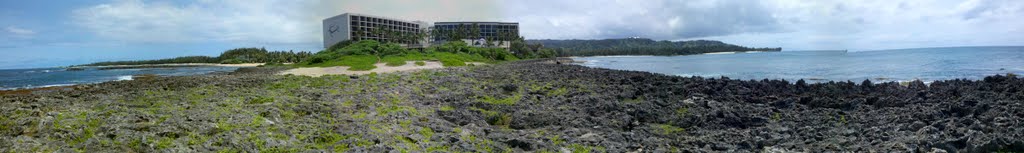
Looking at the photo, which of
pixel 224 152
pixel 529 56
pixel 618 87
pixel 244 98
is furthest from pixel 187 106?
pixel 529 56

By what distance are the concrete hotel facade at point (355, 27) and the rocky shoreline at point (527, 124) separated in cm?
8159

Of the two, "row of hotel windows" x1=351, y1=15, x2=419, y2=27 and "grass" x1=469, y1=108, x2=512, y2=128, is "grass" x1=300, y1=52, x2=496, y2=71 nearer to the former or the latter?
"grass" x1=469, y1=108, x2=512, y2=128

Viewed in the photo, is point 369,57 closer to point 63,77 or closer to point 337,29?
point 63,77

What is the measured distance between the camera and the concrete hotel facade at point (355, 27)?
3762 inches

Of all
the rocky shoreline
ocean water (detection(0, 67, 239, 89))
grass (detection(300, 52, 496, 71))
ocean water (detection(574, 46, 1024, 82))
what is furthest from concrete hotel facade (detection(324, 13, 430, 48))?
the rocky shoreline

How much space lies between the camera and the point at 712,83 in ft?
66.5

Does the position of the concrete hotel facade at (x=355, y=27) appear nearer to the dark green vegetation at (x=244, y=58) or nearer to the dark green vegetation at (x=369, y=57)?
the dark green vegetation at (x=244, y=58)

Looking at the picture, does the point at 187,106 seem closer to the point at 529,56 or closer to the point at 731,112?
the point at 731,112

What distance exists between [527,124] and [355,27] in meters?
91.9

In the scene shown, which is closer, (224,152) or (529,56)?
(224,152)

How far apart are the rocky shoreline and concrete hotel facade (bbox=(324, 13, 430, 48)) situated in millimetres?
81589

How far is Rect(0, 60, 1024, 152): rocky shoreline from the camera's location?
26.6 ft

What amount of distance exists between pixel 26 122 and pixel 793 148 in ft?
40.0

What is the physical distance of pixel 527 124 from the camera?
36.3 feet
